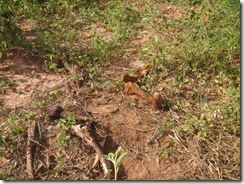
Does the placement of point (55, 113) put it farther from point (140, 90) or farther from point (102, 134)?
point (140, 90)

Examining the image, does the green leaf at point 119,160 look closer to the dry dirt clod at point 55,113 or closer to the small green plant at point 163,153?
the small green plant at point 163,153

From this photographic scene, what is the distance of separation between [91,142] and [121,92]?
736 millimetres

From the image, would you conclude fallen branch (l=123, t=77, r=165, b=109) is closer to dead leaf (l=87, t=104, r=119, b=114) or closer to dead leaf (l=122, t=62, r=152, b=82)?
dead leaf (l=122, t=62, r=152, b=82)

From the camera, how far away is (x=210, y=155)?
270 cm

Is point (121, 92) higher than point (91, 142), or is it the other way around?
point (121, 92)

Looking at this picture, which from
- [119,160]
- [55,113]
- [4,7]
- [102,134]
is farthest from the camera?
[4,7]

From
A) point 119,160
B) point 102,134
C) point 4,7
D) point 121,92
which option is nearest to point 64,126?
point 102,134

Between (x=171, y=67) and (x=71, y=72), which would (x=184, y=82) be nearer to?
(x=171, y=67)

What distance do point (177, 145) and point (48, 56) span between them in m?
1.82

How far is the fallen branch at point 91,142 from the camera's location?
8.54 feet

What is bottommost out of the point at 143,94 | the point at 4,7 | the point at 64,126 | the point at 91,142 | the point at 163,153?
the point at 163,153

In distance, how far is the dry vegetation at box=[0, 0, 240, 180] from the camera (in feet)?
8.81

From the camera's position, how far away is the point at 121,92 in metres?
3.30

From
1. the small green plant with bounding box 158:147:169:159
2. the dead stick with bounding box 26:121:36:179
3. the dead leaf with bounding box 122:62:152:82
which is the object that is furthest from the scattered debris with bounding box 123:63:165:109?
the dead stick with bounding box 26:121:36:179
